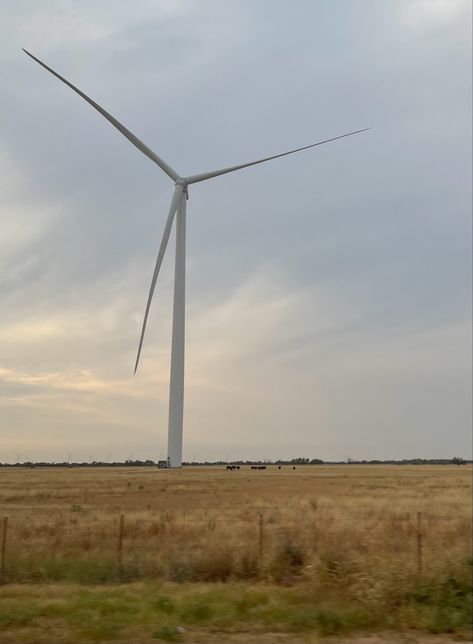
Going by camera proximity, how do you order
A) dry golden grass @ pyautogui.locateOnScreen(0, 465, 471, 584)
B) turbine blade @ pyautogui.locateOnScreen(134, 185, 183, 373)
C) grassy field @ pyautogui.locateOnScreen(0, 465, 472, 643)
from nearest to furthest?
grassy field @ pyautogui.locateOnScreen(0, 465, 472, 643), dry golden grass @ pyautogui.locateOnScreen(0, 465, 471, 584), turbine blade @ pyautogui.locateOnScreen(134, 185, 183, 373)

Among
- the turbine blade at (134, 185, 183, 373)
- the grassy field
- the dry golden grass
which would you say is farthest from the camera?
the turbine blade at (134, 185, 183, 373)

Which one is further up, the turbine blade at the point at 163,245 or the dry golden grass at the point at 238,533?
the turbine blade at the point at 163,245

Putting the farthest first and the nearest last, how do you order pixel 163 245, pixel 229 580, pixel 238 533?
pixel 163 245
pixel 238 533
pixel 229 580

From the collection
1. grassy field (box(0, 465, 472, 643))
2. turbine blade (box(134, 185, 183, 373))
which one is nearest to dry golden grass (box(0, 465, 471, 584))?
grassy field (box(0, 465, 472, 643))

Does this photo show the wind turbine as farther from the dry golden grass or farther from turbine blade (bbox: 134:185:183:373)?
the dry golden grass

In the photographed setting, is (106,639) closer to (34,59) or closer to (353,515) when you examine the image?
(353,515)

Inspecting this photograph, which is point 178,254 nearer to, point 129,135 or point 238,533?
point 129,135

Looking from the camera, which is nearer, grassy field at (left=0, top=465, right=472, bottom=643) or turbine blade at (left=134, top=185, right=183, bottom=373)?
grassy field at (left=0, top=465, right=472, bottom=643)

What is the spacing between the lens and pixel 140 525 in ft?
94.5

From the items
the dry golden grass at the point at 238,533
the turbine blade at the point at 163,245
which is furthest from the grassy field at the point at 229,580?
the turbine blade at the point at 163,245

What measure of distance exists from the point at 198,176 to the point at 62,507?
32.7m

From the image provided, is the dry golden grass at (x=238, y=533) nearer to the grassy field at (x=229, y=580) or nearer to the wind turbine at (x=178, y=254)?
the grassy field at (x=229, y=580)

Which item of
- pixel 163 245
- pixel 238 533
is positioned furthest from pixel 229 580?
pixel 163 245

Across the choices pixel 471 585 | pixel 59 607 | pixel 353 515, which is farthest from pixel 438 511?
pixel 59 607
